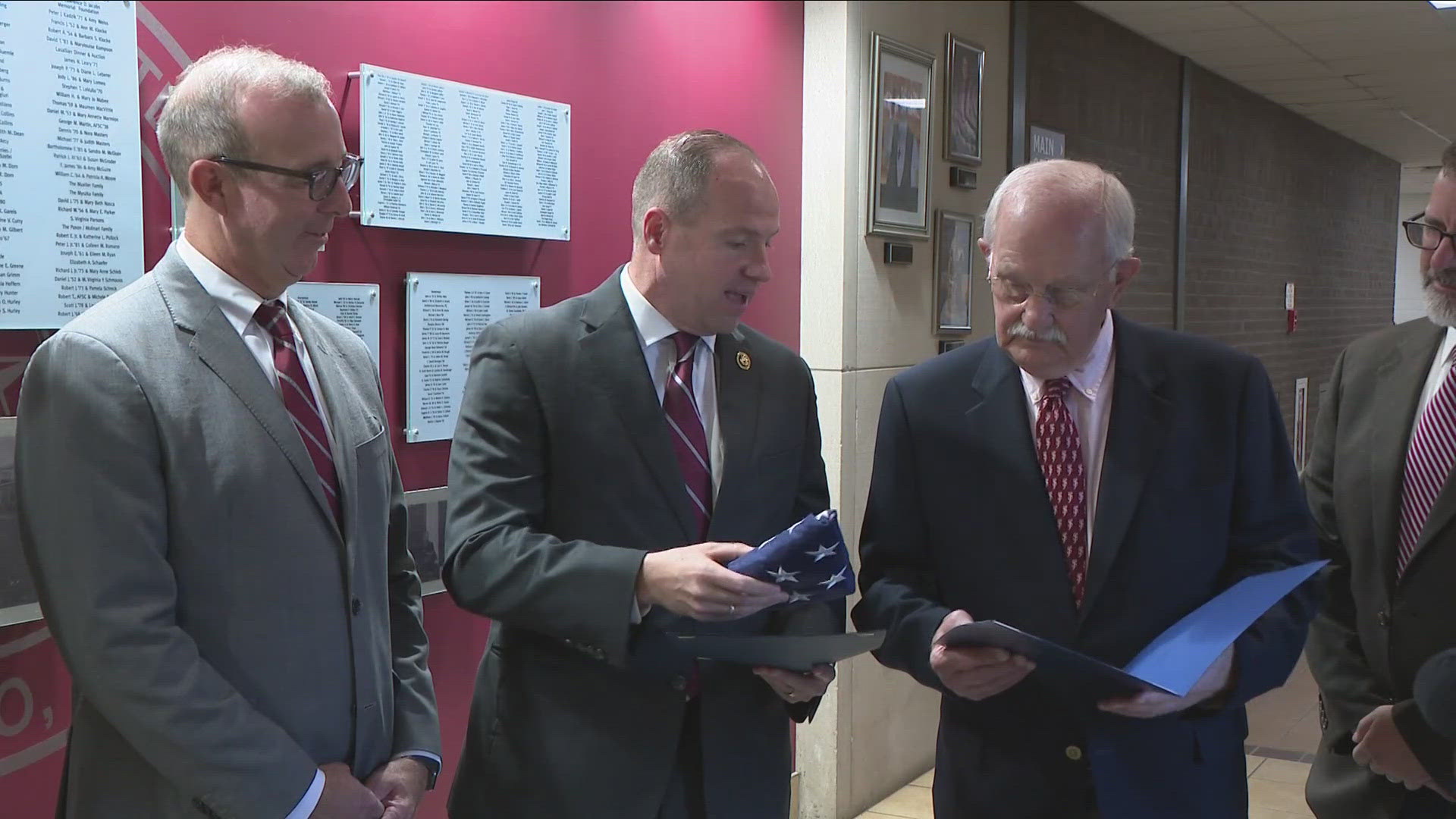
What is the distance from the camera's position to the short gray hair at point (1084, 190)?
6.32ft

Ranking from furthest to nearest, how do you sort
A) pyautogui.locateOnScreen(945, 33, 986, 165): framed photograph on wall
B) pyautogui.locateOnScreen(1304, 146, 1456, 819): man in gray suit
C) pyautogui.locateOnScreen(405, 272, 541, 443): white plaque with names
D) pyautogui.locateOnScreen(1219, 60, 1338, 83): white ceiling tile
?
pyautogui.locateOnScreen(1219, 60, 1338, 83): white ceiling tile
pyautogui.locateOnScreen(945, 33, 986, 165): framed photograph on wall
pyautogui.locateOnScreen(405, 272, 541, 443): white plaque with names
pyautogui.locateOnScreen(1304, 146, 1456, 819): man in gray suit

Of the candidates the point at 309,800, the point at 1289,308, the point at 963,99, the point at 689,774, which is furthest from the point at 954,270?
the point at 1289,308

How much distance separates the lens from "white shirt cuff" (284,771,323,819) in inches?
64.8

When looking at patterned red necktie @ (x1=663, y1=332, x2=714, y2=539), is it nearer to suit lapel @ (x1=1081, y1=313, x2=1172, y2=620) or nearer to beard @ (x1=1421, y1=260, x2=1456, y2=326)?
suit lapel @ (x1=1081, y1=313, x2=1172, y2=620)

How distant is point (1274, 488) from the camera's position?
1987mm

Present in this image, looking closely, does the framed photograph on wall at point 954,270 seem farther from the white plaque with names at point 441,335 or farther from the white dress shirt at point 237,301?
the white dress shirt at point 237,301

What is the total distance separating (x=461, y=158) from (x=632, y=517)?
1.45 metres

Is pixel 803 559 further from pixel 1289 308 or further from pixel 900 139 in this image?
pixel 1289 308

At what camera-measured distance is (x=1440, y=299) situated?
85.2 inches

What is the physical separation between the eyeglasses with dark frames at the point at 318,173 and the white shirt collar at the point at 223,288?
0.14 m

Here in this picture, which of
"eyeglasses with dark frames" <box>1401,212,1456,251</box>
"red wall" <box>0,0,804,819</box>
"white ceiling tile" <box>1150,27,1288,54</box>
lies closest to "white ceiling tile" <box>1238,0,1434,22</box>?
"white ceiling tile" <box>1150,27,1288,54</box>

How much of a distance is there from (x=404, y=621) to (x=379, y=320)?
3.45 ft

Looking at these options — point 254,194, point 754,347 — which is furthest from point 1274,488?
point 254,194

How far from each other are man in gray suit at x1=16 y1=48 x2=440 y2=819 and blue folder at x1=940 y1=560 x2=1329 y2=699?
2.97 ft
